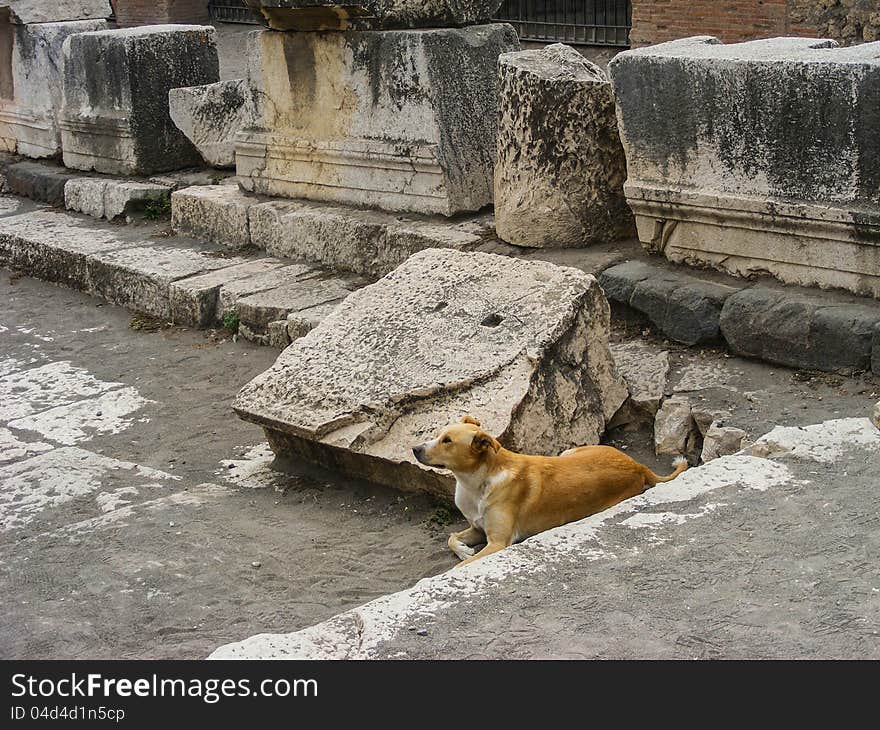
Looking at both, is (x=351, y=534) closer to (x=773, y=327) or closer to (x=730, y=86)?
(x=773, y=327)

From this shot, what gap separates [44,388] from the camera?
6375 mm

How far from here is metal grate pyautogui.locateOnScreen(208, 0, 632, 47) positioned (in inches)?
513

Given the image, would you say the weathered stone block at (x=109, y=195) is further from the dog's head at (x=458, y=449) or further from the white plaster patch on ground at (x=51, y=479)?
the dog's head at (x=458, y=449)

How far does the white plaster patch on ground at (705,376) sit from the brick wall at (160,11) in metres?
14.0

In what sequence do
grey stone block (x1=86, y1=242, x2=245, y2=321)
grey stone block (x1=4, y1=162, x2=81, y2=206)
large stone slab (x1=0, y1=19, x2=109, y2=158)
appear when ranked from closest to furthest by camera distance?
grey stone block (x1=86, y1=242, x2=245, y2=321) < grey stone block (x1=4, y1=162, x2=81, y2=206) < large stone slab (x1=0, y1=19, x2=109, y2=158)

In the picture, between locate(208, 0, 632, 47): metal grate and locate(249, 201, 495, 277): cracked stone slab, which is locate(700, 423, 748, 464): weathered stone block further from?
locate(208, 0, 632, 47): metal grate

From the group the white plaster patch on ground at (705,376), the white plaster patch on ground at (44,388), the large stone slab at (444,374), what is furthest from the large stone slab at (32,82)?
the white plaster patch on ground at (705,376)

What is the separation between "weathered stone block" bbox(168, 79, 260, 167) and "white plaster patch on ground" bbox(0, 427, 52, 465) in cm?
338

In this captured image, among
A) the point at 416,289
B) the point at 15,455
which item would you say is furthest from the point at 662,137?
the point at 15,455

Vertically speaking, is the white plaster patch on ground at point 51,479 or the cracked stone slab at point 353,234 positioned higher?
the cracked stone slab at point 353,234

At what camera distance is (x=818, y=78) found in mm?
5008

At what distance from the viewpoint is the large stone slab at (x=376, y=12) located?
22.8ft

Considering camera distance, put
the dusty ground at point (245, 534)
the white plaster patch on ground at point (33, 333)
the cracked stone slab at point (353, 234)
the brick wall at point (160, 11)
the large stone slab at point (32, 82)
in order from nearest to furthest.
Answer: the dusty ground at point (245, 534), the cracked stone slab at point (353, 234), the white plaster patch on ground at point (33, 333), the large stone slab at point (32, 82), the brick wall at point (160, 11)

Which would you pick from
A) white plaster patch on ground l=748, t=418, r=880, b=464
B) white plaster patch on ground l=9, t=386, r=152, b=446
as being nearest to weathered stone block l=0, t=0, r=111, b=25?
white plaster patch on ground l=9, t=386, r=152, b=446
